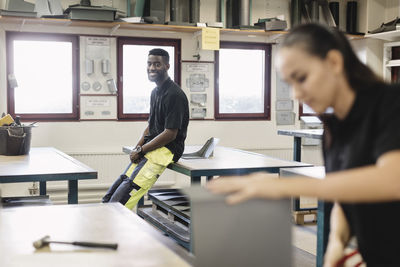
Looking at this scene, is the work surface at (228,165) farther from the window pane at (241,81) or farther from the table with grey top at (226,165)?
the window pane at (241,81)

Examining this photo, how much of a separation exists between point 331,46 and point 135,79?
173 inches

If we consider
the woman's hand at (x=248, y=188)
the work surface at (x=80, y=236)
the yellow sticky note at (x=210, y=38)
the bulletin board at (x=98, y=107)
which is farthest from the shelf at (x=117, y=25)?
the woman's hand at (x=248, y=188)

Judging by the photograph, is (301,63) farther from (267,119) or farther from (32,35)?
(267,119)

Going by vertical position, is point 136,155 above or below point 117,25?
below

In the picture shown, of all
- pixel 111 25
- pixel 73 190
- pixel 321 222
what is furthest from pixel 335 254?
pixel 111 25

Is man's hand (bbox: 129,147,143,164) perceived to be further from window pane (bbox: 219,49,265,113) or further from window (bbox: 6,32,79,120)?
window pane (bbox: 219,49,265,113)

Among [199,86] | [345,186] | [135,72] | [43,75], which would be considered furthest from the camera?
[199,86]

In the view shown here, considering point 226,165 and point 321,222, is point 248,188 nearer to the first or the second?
point 321,222

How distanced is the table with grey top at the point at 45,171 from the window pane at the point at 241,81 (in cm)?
265

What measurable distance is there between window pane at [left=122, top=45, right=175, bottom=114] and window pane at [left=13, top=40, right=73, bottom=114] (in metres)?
0.57

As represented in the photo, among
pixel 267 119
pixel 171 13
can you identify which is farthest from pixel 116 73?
pixel 267 119

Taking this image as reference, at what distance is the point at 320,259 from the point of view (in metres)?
2.77

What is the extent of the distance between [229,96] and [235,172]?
8.19 ft

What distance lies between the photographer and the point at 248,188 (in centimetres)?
99
